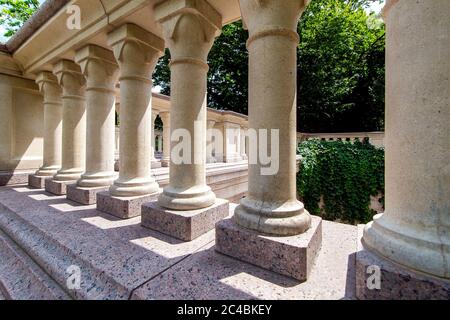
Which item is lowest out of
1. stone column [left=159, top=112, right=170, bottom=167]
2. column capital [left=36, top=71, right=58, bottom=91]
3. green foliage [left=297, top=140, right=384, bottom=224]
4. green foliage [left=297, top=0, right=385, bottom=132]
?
green foliage [left=297, top=140, right=384, bottom=224]

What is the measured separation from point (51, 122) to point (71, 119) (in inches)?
50.7

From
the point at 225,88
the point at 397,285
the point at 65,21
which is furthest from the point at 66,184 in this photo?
the point at 225,88

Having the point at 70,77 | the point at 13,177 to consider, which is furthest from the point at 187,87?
the point at 13,177

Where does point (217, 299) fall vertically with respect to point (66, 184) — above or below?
below

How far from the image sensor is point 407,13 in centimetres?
172

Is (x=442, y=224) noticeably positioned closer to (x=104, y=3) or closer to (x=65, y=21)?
(x=104, y=3)

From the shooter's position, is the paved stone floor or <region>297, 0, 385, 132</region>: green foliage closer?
the paved stone floor

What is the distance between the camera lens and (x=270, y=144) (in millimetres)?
2375

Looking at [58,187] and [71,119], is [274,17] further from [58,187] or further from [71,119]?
[58,187]

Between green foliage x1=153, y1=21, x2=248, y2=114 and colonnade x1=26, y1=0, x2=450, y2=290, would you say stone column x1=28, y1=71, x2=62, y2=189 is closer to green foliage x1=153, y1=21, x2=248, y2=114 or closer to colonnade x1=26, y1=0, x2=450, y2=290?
colonnade x1=26, y1=0, x2=450, y2=290

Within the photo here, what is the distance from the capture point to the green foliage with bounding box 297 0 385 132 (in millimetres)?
20656

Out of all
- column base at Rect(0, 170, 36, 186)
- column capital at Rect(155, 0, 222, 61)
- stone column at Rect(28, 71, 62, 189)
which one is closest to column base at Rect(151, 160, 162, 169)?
stone column at Rect(28, 71, 62, 189)

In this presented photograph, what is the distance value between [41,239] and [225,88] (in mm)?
22535

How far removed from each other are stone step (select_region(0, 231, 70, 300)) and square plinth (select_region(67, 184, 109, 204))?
140cm
